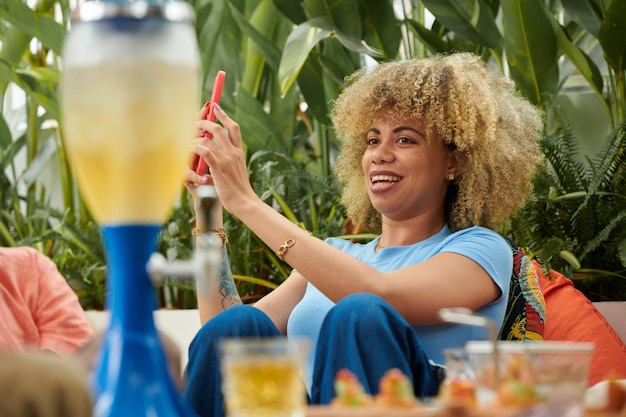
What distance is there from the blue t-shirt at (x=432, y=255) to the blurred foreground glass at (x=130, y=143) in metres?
0.91

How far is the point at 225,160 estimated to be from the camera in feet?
4.82

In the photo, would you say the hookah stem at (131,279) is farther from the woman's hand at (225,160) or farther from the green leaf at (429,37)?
the green leaf at (429,37)

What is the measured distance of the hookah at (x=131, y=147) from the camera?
698mm

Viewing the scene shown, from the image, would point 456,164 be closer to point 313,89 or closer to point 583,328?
point 583,328

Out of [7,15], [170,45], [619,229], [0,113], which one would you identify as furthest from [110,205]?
[0,113]

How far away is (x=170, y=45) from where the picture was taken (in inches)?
27.9

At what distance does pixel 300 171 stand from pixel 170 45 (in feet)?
6.41

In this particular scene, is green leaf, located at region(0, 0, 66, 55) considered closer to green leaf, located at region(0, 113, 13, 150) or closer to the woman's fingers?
green leaf, located at region(0, 113, 13, 150)

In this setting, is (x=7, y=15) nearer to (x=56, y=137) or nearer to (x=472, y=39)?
(x=56, y=137)

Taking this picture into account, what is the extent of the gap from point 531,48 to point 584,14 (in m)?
0.16

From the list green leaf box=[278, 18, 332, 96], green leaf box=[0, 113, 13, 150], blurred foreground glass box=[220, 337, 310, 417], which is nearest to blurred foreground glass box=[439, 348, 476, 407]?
blurred foreground glass box=[220, 337, 310, 417]

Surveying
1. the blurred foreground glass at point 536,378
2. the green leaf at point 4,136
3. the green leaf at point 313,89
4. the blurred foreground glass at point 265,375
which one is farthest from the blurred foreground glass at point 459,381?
the green leaf at point 4,136

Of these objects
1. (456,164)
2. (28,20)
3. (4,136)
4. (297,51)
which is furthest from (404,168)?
(4,136)

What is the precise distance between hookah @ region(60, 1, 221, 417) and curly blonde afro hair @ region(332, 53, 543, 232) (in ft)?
3.54
